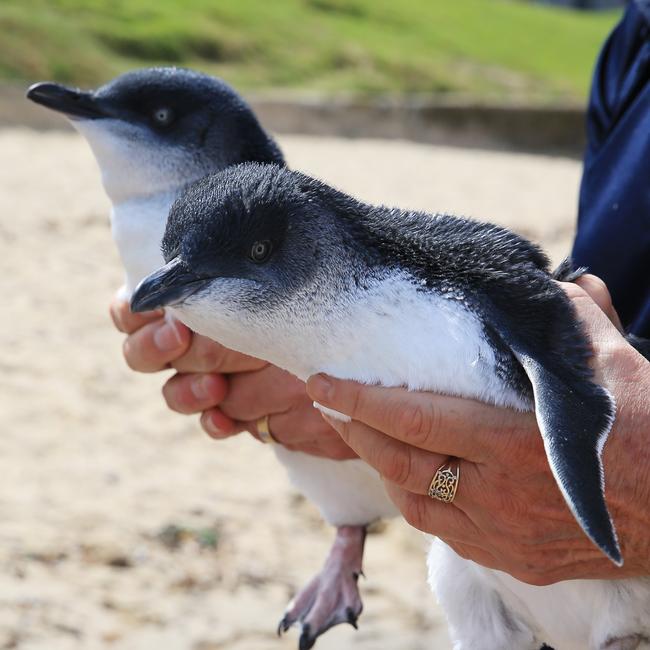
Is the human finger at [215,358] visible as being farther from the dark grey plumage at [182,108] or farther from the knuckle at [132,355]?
the dark grey plumage at [182,108]

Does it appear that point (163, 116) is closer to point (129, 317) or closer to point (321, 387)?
point (129, 317)

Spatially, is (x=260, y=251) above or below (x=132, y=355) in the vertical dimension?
above

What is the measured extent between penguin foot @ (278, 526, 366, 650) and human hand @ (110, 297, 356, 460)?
267 mm

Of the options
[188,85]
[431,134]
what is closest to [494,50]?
[431,134]

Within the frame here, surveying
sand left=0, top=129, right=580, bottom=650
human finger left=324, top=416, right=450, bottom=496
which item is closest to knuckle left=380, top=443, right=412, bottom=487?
human finger left=324, top=416, right=450, bottom=496

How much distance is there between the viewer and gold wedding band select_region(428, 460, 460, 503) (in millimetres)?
1288

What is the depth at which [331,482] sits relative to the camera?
182 centimetres

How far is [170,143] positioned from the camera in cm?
188

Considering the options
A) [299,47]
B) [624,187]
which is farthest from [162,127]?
[299,47]

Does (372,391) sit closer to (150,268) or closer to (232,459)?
(150,268)

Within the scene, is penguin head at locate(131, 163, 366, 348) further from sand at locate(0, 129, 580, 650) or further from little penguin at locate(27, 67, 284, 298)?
sand at locate(0, 129, 580, 650)

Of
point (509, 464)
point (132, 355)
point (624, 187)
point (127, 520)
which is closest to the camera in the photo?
point (509, 464)

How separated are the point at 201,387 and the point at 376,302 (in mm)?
581

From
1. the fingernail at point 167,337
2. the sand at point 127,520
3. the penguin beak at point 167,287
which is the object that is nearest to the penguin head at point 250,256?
the penguin beak at point 167,287
